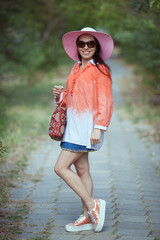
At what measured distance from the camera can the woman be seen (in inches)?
146

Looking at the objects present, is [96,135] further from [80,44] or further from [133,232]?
[133,232]

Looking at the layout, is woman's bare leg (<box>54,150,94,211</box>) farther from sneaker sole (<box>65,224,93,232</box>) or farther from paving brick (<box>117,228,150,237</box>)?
paving brick (<box>117,228,150,237</box>)

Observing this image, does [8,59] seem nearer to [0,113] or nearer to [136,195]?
[0,113]

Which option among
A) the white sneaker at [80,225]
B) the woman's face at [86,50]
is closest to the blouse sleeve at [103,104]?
the woman's face at [86,50]

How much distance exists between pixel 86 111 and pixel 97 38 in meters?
0.70

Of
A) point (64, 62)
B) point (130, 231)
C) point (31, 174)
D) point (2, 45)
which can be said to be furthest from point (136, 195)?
point (64, 62)

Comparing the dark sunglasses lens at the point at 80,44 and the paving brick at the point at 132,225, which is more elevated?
the dark sunglasses lens at the point at 80,44

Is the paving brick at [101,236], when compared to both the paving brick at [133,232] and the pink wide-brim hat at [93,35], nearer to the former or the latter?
the paving brick at [133,232]

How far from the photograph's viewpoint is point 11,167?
6.17 metres

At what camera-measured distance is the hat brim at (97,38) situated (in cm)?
383

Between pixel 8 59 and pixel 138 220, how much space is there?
31.1 ft

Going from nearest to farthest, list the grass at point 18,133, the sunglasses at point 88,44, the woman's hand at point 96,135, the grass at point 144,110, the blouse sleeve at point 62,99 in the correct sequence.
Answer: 1. the woman's hand at point 96,135
2. the sunglasses at point 88,44
3. the blouse sleeve at point 62,99
4. the grass at point 18,133
5. the grass at point 144,110

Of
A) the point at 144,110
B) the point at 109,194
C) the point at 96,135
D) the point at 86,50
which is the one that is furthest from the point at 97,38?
the point at 144,110

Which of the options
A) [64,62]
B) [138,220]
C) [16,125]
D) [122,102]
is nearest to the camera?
[138,220]
